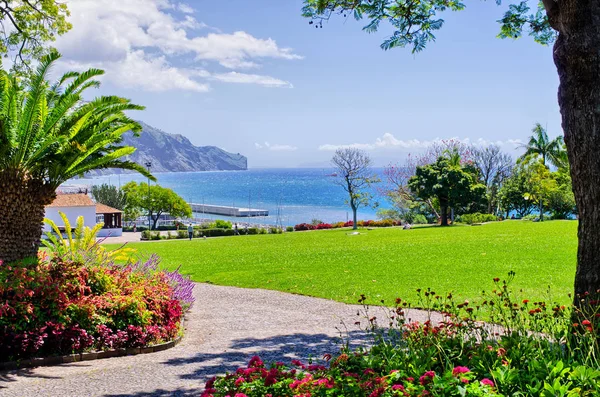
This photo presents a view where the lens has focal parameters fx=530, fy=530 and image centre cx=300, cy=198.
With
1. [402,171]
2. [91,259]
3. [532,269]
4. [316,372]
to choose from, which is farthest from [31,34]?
[402,171]

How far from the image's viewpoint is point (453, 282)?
12.6m

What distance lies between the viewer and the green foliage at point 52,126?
9312mm

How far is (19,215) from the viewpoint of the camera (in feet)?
30.4

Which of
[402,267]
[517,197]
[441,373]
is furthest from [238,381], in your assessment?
[517,197]

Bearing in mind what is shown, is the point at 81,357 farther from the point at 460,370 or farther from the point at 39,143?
the point at 460,370

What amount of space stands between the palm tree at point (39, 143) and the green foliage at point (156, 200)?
5686 cm

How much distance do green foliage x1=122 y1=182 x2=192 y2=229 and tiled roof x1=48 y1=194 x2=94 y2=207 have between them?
11516 millimetres

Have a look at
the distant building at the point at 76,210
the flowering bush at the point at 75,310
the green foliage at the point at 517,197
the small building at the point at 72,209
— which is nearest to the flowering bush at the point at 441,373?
the flowering bush at the point at 75,310

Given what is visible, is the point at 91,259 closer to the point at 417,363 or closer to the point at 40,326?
the point at 40,326

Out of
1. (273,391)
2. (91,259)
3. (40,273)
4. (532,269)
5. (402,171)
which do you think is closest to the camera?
(273,391)

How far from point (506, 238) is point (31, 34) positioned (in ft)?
→ 61.2

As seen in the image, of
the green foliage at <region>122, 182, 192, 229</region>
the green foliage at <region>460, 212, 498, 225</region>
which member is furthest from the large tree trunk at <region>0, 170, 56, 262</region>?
the green foliage at <region>122, 182, 192, 229</region>

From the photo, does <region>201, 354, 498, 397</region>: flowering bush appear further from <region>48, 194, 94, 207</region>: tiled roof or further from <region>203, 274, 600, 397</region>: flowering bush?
<region>48, 194, 94, 207</region>: tiled roof

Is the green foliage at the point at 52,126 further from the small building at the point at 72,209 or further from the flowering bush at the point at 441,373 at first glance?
the small building at the point at 72,209
